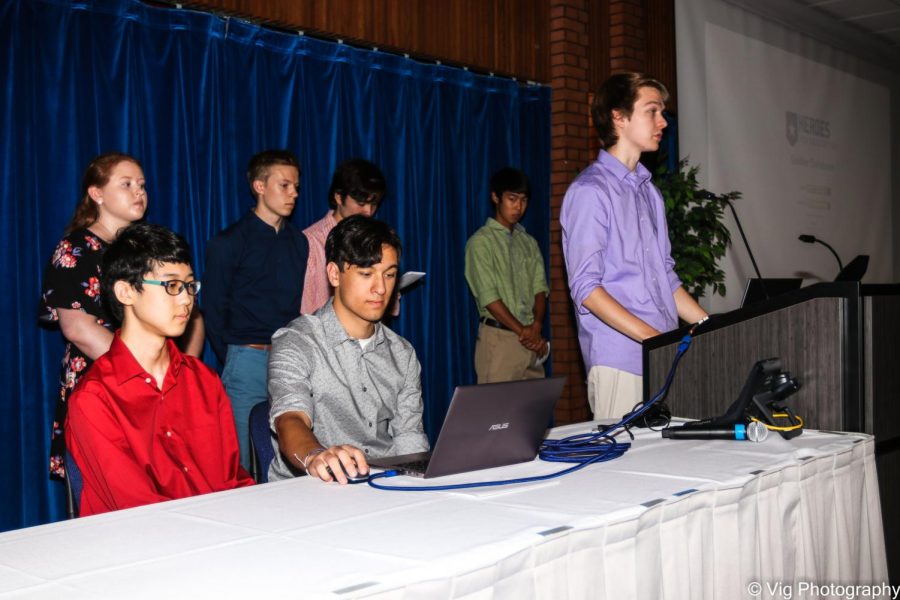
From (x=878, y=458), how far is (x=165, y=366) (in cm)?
176

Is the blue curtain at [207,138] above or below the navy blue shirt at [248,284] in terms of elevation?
above

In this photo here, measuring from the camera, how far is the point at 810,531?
1789 mm

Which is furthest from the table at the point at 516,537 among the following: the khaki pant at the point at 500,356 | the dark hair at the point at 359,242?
the khaki pant at the point at 500,356

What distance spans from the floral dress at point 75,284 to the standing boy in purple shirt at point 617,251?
5.18 feet

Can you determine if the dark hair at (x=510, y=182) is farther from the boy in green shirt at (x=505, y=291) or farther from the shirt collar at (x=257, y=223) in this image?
the shirt collar at (x=257, y=223)

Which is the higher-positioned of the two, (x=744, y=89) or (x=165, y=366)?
(x=744, y=89)

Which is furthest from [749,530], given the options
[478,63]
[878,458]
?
[478,63]

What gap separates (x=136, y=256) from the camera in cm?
211

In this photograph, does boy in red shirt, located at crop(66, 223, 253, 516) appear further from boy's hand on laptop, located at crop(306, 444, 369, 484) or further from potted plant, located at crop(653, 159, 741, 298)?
potted plant, located at crop(653, 159, 741, 298)

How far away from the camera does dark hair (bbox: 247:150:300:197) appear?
3676 millimetres

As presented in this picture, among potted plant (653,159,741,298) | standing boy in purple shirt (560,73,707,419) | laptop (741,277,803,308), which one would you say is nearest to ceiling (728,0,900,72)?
potted plant (653,159,741,298)

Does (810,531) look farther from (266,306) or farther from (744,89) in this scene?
(744,89)

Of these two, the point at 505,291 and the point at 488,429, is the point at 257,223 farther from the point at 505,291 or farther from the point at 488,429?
the point at 488,429

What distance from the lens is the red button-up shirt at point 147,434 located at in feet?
6.16
